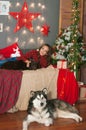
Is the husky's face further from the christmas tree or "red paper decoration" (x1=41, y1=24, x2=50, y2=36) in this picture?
"red paper decoration" (x1=41, y1=24, x2=50, y2=36)

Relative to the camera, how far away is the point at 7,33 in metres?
4.94

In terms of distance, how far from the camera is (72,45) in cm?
455

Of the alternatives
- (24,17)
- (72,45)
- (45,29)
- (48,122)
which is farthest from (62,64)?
(48,122)

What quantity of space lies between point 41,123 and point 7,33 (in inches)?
86.8

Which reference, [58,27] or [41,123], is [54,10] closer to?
[58,27]

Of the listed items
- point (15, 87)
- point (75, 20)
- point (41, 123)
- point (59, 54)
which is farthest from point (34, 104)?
point (75, 20)

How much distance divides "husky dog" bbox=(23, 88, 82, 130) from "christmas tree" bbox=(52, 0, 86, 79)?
116cm

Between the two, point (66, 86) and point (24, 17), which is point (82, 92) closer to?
point (66, 86)

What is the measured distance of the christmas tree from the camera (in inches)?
178

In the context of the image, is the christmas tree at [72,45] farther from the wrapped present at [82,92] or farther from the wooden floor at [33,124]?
the wooden floor at [33,124]

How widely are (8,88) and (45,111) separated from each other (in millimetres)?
687

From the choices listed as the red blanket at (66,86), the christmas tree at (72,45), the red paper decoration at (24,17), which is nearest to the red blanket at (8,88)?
the red blanket at (66,86)

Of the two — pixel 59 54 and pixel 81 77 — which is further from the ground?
pixel 59 54

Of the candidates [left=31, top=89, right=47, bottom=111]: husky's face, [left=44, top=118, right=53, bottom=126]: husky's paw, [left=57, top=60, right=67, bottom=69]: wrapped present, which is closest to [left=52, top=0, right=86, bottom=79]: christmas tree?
[left=57, top=60, right=67, bottom=69]: wrapped present
